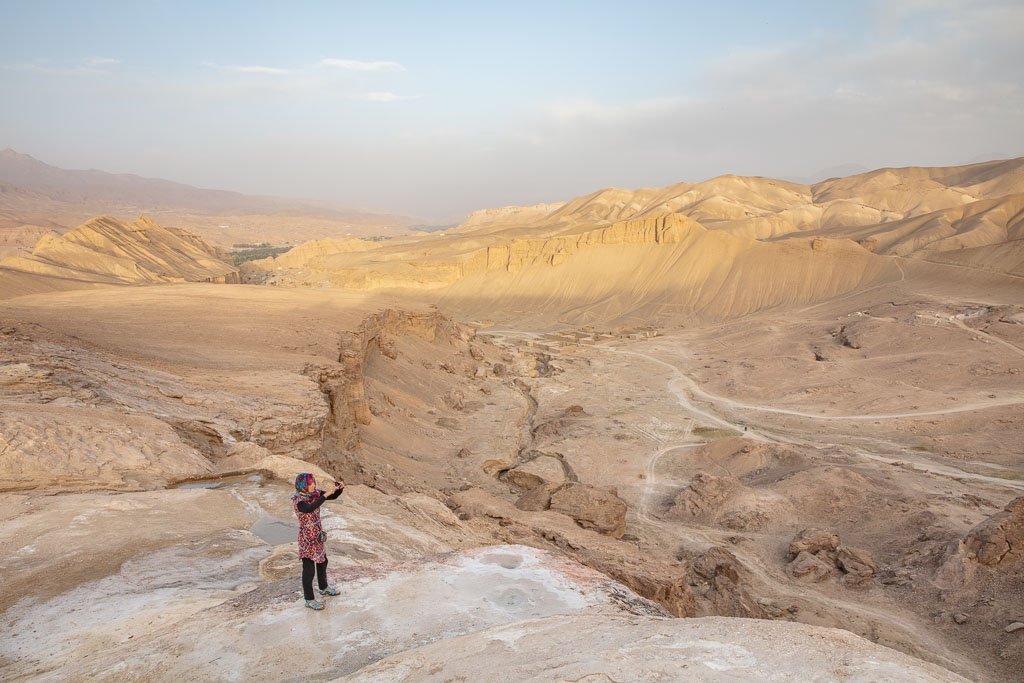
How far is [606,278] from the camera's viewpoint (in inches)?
2285

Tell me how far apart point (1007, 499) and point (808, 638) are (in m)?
15.0

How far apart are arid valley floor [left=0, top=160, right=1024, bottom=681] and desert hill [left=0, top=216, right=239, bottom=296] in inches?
35.8

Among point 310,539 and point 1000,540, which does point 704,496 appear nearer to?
point 1000,540

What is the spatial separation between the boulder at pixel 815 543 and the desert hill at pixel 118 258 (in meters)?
35.4

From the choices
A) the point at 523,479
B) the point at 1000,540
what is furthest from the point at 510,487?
the point at 1000,540

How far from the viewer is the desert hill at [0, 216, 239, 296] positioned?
39625mm

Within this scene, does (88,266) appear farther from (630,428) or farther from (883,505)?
(883,505)

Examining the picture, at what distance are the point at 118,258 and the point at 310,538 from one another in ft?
179

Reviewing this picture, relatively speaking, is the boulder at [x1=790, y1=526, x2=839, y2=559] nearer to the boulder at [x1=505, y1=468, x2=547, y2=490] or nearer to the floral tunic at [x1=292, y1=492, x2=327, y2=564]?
the boulder at [x1=505, y1=468, x2=547, y2=490]

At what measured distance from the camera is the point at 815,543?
42.5ft

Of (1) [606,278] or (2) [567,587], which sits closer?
(2) [567,587]

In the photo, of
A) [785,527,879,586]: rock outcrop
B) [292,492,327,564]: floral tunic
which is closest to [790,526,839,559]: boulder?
[785,527,879,586]: rock outcrop

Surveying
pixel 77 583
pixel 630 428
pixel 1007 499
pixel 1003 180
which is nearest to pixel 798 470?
pixel 1007 499

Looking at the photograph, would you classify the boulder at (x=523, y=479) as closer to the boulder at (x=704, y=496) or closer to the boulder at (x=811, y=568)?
the boulder at (x=704, y=496)
